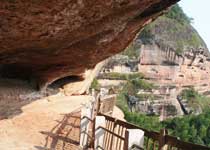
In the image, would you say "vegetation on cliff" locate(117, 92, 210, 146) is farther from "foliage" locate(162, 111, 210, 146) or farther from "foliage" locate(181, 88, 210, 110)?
"foliage" locate(181, 88, 210, 110)

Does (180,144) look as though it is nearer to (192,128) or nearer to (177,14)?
(192,128)

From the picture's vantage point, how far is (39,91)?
1442 centimetres

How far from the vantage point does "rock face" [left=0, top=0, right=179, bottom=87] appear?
5.76 m

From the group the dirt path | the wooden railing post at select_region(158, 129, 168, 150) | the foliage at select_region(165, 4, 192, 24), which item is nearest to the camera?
the wooden railing post at select_region(158, 129, 168, 150)

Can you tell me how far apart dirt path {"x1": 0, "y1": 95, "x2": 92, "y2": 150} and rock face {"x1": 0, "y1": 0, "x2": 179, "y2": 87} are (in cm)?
152

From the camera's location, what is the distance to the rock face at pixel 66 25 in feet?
18.9

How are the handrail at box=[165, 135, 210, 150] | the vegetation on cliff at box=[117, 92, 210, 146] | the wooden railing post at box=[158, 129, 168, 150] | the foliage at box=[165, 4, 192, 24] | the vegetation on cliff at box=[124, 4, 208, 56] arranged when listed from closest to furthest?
1. the handrail at box=[165, 135, 210, 150]
2. the wooden railing post at box=[158, 129, 168, 150]
3. the vegetation on cliff at box=[117, 92, 210, 146]
4. the vegetation on cliff at box=[124, 4, 208, 56]
5. the foliage at box=[165, 4, 192, 24]

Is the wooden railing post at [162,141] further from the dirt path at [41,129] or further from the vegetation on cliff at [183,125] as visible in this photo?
the vegetation on cliff at [183,125]

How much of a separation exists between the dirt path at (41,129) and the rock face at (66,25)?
1.52 meters

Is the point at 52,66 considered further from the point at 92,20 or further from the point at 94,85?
the point at 94,85

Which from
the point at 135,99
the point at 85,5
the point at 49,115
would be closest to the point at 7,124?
the point at 49,115

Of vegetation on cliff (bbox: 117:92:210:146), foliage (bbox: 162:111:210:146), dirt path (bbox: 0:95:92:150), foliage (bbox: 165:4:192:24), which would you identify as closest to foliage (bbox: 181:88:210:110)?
vegetation on cliff (bbox: 117:92:210:146)

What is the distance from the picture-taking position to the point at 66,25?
22.4ft

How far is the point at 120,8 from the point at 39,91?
839 centimetres
